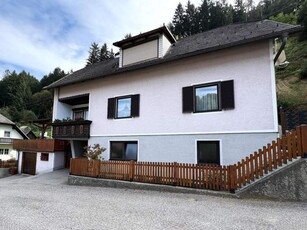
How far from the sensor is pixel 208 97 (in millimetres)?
10148

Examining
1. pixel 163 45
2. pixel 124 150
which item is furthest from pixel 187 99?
pixel 124 150

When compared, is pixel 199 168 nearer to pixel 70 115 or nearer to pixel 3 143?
pixel 70 115

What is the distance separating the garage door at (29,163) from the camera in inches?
743

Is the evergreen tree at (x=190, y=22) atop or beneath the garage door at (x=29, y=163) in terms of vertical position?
atop

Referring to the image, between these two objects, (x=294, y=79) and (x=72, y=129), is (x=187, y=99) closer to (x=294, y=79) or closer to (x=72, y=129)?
(x=72, y=129)

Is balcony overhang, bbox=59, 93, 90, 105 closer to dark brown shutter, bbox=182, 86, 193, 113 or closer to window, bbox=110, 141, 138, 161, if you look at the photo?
window, bbox=110, 141, 138, 161

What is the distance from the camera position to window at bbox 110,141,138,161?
12156 millimetres

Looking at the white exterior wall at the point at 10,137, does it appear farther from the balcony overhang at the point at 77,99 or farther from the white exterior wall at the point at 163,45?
the white exterior wall at the point at 163,45

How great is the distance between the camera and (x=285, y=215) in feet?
17.8

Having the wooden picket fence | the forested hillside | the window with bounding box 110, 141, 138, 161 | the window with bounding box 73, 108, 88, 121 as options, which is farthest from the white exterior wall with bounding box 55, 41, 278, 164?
the forested hillside

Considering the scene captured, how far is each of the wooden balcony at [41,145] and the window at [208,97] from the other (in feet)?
39.0

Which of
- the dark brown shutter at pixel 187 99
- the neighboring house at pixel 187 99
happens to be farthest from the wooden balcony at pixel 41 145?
the dark brown shutter at pixel 187 99

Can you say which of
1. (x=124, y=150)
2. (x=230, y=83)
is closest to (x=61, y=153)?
(x=124, y=150)

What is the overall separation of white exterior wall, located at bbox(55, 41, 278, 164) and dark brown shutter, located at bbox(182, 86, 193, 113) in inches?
9.2
